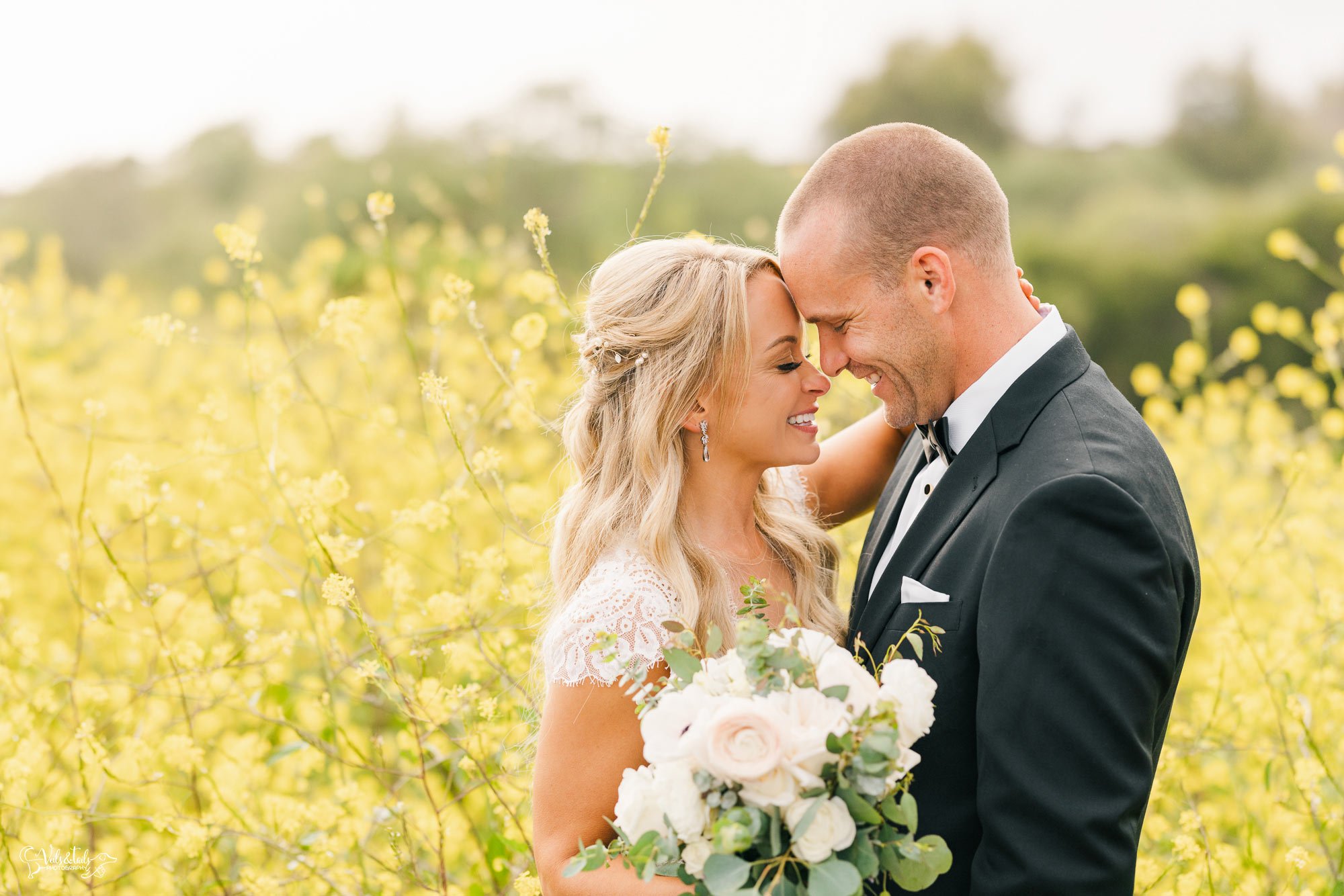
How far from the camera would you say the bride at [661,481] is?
78.7 inches

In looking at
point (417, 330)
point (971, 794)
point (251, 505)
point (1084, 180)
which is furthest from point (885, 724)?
point (1084, 180)

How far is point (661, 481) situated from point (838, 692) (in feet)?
3.35

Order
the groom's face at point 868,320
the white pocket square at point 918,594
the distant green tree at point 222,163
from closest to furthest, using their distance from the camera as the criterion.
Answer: the white pocket square at point 918,594
the groom's face at point 868,320
the distant green tree at point 222,163

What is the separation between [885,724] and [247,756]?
7.88 feet

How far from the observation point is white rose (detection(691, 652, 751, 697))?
1417 mm

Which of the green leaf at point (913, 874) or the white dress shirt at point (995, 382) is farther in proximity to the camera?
the white dress shirt at point (995, 382)

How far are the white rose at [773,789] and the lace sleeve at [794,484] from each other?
4.73 feet

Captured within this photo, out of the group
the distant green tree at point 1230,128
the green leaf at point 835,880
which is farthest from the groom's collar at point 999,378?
the distant green tree at point 1230,128

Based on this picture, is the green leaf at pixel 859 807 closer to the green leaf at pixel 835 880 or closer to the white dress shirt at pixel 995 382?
the green leaf at pixel 835 880

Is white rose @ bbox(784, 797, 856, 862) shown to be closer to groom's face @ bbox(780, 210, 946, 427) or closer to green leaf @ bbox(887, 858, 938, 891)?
green leaf @ bbox(887, 858, 938, 891)

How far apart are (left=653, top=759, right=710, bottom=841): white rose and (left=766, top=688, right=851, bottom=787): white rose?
0.45 feet

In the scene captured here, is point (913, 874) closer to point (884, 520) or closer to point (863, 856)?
point (863, 856)

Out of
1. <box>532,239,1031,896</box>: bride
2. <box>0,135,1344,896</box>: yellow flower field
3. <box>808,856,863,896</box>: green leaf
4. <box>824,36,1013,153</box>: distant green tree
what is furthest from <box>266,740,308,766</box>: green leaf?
<box>824,36,1013,153</box>: distant green tree

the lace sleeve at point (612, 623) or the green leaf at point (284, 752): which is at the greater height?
the lace sleeve at point (612, 623)
